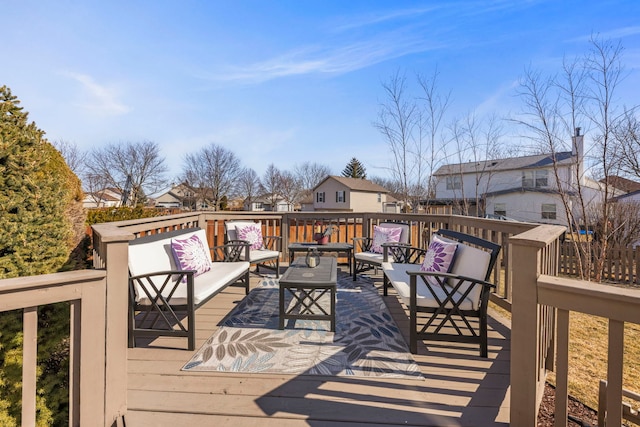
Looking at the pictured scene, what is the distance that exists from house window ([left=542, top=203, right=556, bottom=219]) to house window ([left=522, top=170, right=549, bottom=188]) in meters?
1.49

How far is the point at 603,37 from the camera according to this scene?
429 centimetres

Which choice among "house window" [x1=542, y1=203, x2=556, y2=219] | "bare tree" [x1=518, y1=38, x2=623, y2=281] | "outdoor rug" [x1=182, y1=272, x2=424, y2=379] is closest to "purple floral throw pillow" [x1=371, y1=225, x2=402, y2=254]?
"outdoor rug" [x1=182, y1=272, x2=424, y2=379]

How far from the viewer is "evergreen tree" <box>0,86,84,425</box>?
69.2 inches

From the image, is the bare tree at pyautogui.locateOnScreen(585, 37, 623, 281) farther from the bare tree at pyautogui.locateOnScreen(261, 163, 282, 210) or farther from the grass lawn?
the bare tree at pyautogui.locateOnScreen(261, 163, 282, 210)

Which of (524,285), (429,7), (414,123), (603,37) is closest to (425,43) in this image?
(429,7)

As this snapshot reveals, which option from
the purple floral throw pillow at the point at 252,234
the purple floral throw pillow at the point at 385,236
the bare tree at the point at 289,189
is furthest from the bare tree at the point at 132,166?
the purple floral throw pillow at the point at 385,236

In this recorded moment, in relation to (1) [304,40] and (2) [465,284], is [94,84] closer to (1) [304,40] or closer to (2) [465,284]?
(1) [304,40]

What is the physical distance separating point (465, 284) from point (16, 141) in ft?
12.9

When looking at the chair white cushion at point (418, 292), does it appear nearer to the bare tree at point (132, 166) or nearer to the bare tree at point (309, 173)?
the bare tree at point (132, 166)

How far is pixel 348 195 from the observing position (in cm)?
2795

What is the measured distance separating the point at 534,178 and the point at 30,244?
2447cm

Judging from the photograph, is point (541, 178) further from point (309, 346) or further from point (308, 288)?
point (309, 346)

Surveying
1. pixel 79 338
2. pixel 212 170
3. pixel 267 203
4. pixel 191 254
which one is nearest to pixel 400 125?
pixel 191 254

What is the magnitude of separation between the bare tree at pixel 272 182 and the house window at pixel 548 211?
2635cm
